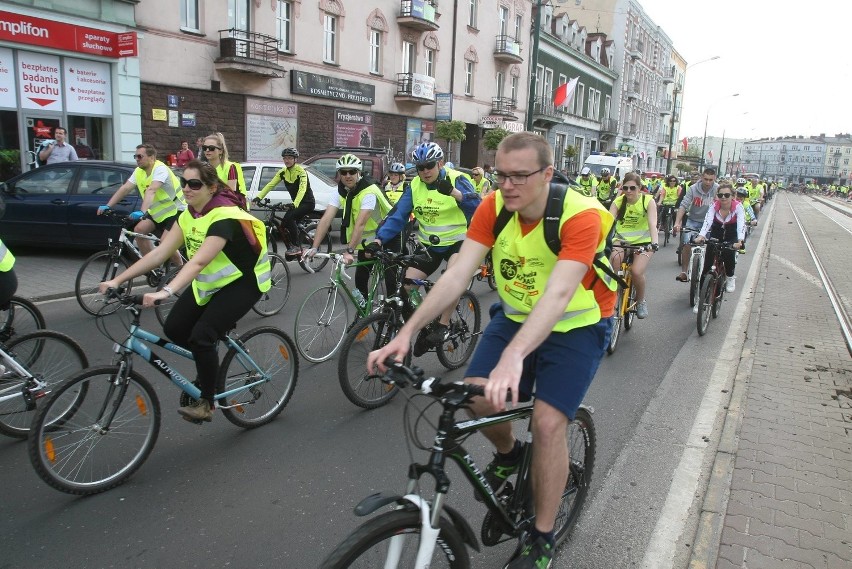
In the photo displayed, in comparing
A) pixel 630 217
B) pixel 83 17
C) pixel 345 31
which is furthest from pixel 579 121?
pixel 630 217

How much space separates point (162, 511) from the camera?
341 centimetres

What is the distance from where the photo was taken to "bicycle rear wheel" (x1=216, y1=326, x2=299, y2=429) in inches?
171

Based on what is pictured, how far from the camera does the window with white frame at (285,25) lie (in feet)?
65.8

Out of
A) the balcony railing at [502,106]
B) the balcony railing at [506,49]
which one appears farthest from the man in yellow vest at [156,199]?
the balcony railing at [506,49]

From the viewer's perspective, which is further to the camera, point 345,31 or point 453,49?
point 453,49

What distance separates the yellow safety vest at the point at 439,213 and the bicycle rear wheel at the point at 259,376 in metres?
1.97

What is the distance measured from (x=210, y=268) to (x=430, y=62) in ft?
83.6

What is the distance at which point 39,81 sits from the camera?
14.3 meters

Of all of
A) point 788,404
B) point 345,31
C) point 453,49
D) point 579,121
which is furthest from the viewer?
point 579,121

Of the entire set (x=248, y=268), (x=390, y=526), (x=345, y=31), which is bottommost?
(x=390, y=526)

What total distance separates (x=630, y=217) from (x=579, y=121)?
40137mm

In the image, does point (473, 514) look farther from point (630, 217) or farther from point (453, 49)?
point (453, 49)

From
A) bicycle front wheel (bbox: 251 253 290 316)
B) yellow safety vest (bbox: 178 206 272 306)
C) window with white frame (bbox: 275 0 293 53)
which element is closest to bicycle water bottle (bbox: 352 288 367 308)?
yellow safety vest (bbox: 178 206 272 306)

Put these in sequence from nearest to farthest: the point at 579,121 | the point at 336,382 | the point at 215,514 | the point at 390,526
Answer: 1. the point at 390,526
2. the point at 215,514
3. the point at 336,382
4. the point at 579,121
